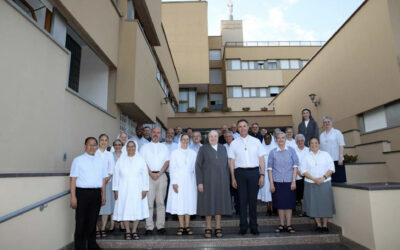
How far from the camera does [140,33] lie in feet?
32.1

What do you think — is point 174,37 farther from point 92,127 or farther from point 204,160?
point 204,160

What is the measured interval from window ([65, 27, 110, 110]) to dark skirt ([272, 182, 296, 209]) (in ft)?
20.1

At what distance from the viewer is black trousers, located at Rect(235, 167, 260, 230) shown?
5008 mm

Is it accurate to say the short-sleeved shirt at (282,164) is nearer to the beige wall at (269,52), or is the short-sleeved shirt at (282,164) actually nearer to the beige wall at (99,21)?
the beige wall at (99,21)

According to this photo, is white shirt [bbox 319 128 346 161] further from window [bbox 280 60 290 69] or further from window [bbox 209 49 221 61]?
window [bbox 209 49 221 61]

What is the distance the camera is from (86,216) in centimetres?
431

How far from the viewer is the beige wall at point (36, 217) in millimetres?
3285

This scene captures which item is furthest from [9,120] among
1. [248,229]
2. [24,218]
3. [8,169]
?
[248,229]

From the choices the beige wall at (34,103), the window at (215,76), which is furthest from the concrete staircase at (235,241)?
the window at (215,76)

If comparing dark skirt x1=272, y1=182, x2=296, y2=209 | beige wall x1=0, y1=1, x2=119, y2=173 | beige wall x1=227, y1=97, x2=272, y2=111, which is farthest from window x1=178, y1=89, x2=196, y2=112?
dark skirt x1=272, y1=182, x2=296, y2=209

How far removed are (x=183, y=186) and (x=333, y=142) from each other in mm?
3488

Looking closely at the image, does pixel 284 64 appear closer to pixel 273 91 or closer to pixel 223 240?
pixel 273 91

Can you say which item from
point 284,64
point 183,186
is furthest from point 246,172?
point 284,64

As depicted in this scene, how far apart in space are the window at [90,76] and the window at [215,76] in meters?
19.8
